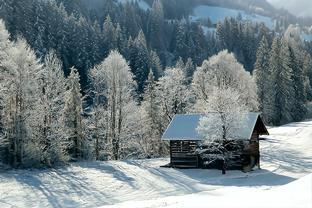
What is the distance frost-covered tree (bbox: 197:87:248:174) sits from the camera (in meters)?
42.0

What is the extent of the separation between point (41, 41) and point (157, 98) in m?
47.4

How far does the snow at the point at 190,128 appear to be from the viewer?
43.1 meters

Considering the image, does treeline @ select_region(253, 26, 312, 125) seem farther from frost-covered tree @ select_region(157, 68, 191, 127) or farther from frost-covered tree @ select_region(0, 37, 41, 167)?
frost-covered tree @ select_region(0, 37, 41, 167)

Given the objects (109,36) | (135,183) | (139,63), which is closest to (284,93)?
(139,63)

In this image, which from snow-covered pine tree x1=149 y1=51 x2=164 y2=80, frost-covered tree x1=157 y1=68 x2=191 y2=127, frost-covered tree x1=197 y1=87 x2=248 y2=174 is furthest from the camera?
snow-covered pine tree x1=149 y1=51 x2=164 y2=80

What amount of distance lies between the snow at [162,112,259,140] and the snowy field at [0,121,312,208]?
3439 millimetres

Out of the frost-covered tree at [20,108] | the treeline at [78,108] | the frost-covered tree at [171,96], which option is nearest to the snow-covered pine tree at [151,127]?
the treeline at [78,108]

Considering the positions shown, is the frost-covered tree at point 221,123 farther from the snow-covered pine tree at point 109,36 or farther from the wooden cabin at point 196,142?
the snow-covered pine tree at point 109,36

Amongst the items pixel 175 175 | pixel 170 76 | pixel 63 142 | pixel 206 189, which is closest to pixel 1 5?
pixel 170 76

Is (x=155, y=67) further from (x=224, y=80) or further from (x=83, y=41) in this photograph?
(x=224, y=80)

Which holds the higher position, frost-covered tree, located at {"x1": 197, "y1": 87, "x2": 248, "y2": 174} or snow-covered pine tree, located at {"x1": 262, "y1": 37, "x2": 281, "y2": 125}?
snow-covered pine tree, located at {"x1": 262, "y1": 37, "x2": 281, "y2": 125}

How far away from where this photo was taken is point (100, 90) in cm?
6225

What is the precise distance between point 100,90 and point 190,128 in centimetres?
1988

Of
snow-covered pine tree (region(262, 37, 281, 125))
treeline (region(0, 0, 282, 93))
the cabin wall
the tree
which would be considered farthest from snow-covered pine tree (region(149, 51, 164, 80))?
the cabin wall
